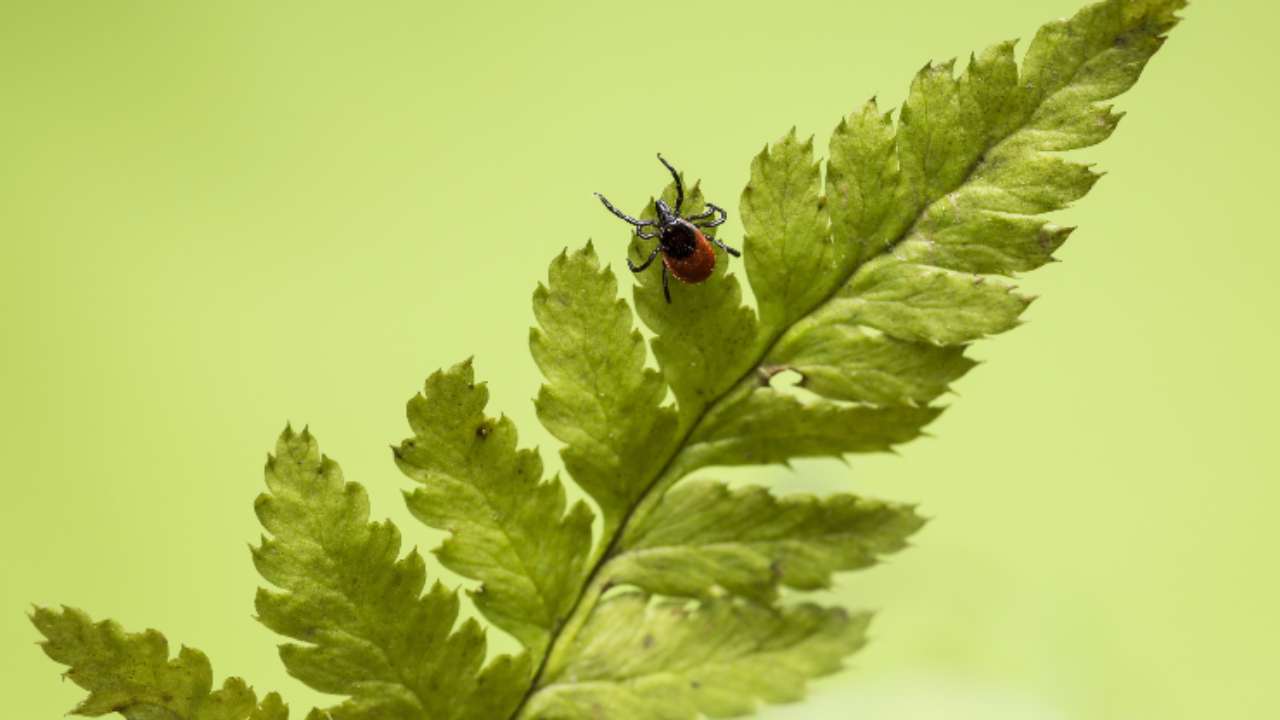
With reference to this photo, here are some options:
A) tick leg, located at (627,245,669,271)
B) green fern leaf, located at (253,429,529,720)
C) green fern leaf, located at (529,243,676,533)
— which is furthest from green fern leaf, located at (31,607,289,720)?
tick leg, located at (627,245,669,271)

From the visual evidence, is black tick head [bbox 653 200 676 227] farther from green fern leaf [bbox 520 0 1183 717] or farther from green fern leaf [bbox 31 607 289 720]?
green fern leaf [bbox 31 607 289 720]

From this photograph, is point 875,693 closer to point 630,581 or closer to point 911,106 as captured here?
point 630,581

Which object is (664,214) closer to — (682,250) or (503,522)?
(682,250)

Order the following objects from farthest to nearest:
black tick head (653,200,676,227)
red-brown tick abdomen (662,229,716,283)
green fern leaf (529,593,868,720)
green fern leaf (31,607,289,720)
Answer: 1. black tick head (653,200,676,227)
2. red-brown tick abdomen (662,229,716,283)
3. green fern leaf (529,593,868,720)
4. green fern leaf (31,607,289,720)

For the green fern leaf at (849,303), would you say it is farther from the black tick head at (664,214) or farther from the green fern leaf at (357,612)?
the black tick head at (664,214)

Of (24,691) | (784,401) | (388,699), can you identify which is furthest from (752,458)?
(24,691)

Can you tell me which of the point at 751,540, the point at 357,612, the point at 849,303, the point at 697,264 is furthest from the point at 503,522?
the point at 849,303
